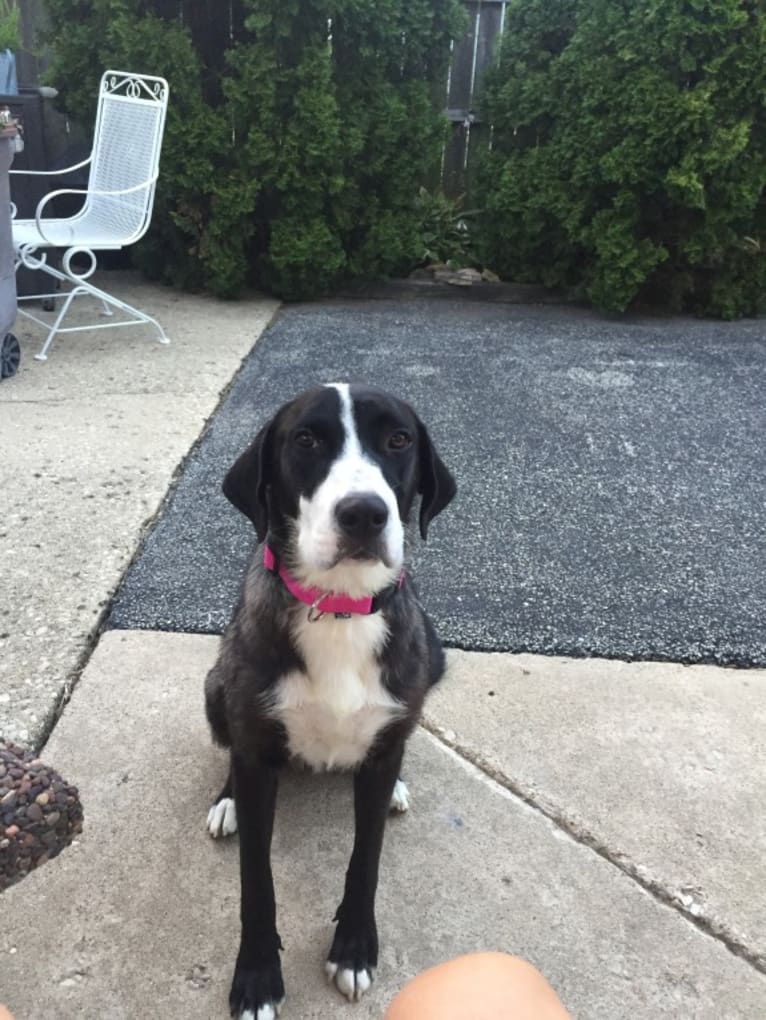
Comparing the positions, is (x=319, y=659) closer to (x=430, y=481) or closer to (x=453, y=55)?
(x=430, y=481)

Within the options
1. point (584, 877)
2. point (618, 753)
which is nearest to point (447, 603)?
point (618, 753)

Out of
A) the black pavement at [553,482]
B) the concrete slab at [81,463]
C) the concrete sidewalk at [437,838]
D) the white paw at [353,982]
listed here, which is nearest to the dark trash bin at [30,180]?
the concrete slab at [81,463]

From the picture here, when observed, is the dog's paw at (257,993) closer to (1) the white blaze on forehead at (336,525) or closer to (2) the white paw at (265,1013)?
(2) the white paw at (265,1013)

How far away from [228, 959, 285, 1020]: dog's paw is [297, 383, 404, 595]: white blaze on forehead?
2.71ft

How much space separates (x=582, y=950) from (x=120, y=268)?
7.68m

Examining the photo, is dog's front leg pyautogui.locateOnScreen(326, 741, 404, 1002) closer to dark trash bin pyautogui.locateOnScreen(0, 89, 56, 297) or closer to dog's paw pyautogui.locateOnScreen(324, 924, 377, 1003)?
dog's paw pyautogui.locateOnScreen(324, 924, 377, 1003)

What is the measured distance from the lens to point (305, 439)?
1.90 m

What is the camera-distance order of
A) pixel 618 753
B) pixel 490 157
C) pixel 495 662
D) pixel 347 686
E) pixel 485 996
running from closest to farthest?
pixel 485 996, pixel 347 686, pixel 618 753, pixel 495 662, pixel 490 157

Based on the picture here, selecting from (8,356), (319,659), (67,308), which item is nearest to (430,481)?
(319,659)

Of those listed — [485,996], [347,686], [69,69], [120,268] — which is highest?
[69,69]

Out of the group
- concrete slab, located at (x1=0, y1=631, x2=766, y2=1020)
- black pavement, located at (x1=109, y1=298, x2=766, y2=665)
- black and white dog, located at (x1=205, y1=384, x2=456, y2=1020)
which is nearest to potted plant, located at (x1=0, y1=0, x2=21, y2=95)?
black pavement, located at (x1=109, y1=298, x2=766, y2=665)

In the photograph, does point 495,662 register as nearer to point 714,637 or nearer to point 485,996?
point 714,637

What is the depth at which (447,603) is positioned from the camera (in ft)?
10.9

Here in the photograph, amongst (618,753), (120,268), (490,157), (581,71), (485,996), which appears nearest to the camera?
(485,996)
